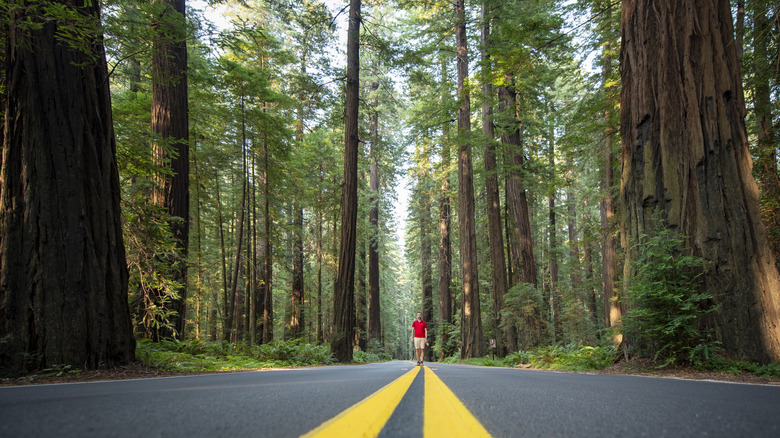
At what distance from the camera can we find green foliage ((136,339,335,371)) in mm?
6574

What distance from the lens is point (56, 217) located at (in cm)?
489

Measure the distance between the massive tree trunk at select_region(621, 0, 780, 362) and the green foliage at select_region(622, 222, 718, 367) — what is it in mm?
224

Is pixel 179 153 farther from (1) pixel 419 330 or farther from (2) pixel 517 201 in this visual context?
(2) pixel 517 201

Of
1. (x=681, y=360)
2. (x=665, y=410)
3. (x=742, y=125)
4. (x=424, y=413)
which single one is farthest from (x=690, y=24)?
(x=424, y=413)

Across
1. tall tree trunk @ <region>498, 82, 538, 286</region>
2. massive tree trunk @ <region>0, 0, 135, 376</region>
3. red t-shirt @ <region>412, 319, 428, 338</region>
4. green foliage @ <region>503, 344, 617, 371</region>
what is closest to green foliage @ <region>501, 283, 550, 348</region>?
tall tree trunk @ <region>498, 82, 538, 286</region>

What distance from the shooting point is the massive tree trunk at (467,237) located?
15907mm

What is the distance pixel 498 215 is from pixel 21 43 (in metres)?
15.2

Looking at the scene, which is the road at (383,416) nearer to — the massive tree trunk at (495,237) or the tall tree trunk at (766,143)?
the tall tree trunk at (766,143)

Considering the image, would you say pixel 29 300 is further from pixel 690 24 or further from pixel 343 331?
pixel 690 24

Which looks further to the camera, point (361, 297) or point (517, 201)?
point (361, 297)

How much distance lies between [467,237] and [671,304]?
1094 centimetres

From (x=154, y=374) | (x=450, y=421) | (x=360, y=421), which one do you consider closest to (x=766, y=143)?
(x=450, y=421)

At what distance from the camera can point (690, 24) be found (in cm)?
639

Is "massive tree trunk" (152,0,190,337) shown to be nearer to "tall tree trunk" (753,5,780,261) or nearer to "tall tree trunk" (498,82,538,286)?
"tall tree trunk" (498,82,538,286)
